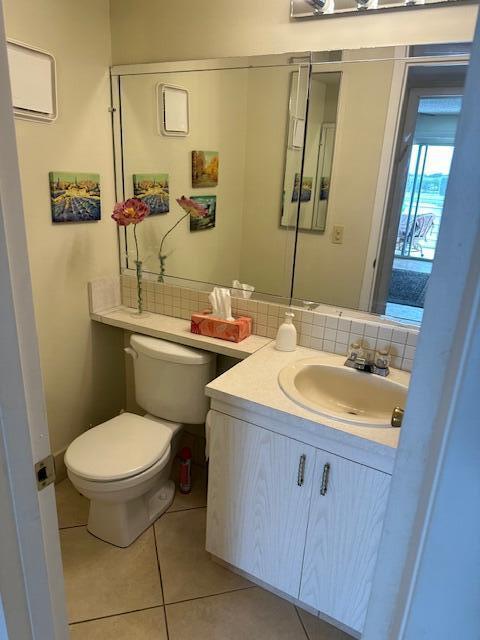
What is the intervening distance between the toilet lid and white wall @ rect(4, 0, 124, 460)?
39 centimetres

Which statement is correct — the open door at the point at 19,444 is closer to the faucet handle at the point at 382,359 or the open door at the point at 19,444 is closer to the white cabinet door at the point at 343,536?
the white cabinet door at the point at 343,536

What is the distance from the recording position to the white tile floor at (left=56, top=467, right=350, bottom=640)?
1.52 metres

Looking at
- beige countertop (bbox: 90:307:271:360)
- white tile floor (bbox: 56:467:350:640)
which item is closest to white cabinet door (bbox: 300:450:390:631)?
white tile floor (bbox: 56:467:350:640)

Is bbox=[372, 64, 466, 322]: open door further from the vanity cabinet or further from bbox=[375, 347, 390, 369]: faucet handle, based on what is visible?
the vanity cabinet

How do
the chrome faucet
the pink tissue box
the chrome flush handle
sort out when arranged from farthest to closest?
the pink tissue box → the chrome faucet → the chrome flush handle

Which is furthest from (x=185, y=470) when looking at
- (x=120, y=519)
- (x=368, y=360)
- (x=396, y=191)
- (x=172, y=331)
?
(x=396, y=191)

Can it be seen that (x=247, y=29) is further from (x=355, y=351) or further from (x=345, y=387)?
(x=345, y=387)

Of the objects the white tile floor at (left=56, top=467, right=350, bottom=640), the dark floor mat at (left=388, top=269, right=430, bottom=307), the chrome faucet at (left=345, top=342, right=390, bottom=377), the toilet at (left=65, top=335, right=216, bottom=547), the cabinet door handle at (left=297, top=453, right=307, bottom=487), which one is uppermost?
the dark floor mat at (left=388, top=269, right=430, bottom=307)

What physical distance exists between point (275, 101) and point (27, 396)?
5.12 ft

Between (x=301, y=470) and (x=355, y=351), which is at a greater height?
(x=355, y=351)

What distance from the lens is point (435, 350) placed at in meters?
0.48

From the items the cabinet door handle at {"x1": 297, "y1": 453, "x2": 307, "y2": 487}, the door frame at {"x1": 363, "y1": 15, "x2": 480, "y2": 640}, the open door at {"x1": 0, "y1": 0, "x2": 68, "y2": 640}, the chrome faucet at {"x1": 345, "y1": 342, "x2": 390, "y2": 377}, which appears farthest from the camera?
the chrome faucet at {"x1": 345, "y1": 342, "x2": 390, "y2": 377}

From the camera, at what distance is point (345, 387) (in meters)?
1.66

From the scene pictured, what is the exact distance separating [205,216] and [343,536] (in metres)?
1.47
